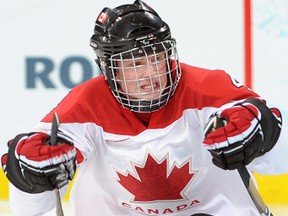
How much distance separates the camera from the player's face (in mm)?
2207

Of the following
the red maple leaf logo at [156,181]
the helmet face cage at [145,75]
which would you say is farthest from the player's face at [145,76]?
the red maple leaf logo at [156,181]

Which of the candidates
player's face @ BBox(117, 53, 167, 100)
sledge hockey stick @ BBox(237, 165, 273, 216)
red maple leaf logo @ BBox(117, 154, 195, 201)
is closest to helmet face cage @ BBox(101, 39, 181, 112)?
player's face @ BBox(117, 53, 167, 100)

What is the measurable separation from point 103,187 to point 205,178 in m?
0.25

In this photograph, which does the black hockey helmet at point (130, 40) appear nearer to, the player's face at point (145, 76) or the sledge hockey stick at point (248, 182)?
the player's face at point (145, 76)

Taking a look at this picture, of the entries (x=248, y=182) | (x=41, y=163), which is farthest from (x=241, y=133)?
(x=41, y=163)

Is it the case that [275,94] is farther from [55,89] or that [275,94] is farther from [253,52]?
[55,89]

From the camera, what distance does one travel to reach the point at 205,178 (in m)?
2.30

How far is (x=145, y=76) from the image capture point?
2213 millimetres

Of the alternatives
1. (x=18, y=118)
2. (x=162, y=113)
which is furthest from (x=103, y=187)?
(x=18, y=118)

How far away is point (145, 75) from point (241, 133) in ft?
1.03

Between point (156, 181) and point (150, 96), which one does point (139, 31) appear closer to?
point (150, 96)

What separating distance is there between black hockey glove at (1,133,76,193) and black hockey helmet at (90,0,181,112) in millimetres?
230

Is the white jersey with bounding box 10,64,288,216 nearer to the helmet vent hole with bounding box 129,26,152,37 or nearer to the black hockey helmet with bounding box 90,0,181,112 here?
the black hockey helmet with bounding box 90,0,181,112

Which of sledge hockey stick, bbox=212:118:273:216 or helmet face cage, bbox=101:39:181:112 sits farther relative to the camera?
helmet face cage, bbox=101:39:181:112
